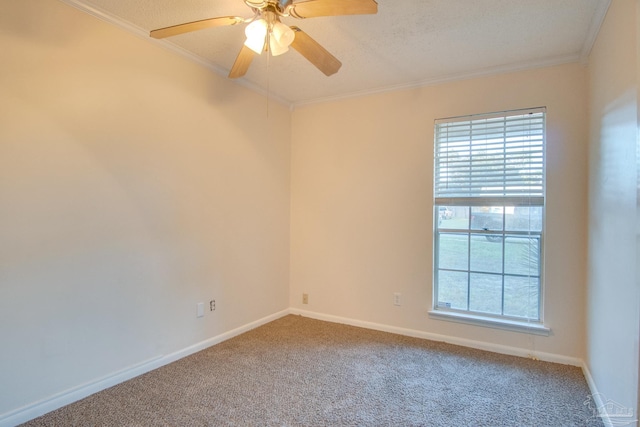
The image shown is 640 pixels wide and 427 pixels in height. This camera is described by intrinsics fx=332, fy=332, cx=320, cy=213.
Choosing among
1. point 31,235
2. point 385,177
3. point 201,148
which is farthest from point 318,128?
point 31,235

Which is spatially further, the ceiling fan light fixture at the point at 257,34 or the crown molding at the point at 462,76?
the crown molding at the point at 462,76

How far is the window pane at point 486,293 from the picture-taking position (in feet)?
9.52

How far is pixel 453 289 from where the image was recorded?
10.2 feet

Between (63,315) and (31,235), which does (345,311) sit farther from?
(31,235)

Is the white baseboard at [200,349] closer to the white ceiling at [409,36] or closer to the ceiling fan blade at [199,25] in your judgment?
the ceiling fan blade at [199,25]

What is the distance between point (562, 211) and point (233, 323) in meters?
2.99

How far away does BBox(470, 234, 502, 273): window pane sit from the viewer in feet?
9.52

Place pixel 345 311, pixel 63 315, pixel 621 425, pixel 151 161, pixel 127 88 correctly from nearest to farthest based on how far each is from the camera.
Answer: pixel 621 425 < pixel 63 315 < pixel 127 88 < pixel 151 161 < pixel 345 311

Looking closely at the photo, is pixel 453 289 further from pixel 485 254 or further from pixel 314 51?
pixel 314 51

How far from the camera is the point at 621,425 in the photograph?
5.29 ft

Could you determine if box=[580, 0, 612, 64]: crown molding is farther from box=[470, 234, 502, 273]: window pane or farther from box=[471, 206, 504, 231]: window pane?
box=[470, 234, 502, 273]: window pane

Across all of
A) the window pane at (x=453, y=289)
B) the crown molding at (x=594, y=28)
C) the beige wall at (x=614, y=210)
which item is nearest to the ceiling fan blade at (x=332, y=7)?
the beige wall at (x=614, y=210)

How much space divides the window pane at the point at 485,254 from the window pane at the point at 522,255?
6cm

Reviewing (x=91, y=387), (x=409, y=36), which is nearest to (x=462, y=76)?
(x=409, y=36)
